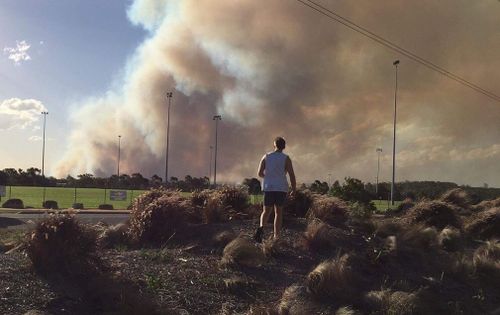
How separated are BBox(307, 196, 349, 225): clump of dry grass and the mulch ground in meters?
2.00

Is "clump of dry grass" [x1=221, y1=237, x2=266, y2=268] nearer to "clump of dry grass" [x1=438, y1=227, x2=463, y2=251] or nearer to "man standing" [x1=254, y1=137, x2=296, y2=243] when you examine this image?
"man standing" [x1=254, y1=137, x2=296, y2=243]

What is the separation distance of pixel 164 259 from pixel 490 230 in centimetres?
881

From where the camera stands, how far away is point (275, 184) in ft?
29.3

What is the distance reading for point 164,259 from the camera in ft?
24.7

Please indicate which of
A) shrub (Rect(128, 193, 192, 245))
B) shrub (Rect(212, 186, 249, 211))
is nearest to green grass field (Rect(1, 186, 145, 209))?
shrub (Rect(212, 186, 249, 211))

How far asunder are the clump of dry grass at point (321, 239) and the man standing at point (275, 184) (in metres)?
0.49

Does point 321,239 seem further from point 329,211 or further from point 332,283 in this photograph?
point 329,211

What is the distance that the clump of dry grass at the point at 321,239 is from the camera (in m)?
8.69

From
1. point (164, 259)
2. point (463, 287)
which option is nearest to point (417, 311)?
point (463, 287)

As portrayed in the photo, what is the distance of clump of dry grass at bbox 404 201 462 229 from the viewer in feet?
41.5

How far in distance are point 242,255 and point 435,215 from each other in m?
6.80

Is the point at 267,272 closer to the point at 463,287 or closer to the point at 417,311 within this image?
the point at 417,311

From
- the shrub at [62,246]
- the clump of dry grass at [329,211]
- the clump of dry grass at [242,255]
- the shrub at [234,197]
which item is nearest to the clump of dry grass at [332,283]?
the clump of dry grass at [242,255]

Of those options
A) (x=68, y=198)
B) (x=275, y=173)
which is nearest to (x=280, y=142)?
(x=275, y=173)
